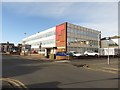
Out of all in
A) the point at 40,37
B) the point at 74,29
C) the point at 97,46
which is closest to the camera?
the point at 74,29

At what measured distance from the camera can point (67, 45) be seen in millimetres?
64812

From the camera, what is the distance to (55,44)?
7231 centimetres

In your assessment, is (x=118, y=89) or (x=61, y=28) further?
(x=61, y=28)

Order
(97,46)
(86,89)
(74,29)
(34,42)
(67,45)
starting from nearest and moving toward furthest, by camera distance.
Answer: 1. (86,89)
2. (67,45)
3. (74,29)
4. (97,46)
5. (34,42)

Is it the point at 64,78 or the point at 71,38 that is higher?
the point at 71,38

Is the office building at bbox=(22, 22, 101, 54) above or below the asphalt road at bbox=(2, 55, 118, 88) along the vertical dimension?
above

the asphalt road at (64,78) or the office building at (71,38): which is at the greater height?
the office building at (71,38)

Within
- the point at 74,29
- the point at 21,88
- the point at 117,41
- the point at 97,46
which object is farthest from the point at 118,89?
the point at 117,41

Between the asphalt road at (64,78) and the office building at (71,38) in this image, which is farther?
the office building at (71,38)

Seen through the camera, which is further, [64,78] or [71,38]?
[71,38]

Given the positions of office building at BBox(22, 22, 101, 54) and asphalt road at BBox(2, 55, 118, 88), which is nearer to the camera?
asphalt road at BBox(2, 55, 118, 88)

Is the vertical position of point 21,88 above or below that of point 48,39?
below

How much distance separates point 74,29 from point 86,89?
60305mm

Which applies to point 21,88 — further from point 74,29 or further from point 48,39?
point 48,39
